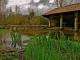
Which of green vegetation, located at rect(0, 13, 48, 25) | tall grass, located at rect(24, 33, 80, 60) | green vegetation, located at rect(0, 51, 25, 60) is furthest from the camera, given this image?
green vegetation, located at rect(0, 13, 48, 25)

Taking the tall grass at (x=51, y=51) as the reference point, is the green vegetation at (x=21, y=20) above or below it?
above

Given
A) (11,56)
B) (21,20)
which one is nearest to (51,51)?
(11,56)

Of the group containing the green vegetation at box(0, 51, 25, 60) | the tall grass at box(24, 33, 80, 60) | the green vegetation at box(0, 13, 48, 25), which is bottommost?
the green vegetation at box(0, 51, 25, 60)

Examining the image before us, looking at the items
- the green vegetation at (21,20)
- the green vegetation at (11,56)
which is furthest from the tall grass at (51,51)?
the green vegetation at (21,20)

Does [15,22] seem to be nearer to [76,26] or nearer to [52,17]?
[52,17]

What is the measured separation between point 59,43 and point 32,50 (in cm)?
127

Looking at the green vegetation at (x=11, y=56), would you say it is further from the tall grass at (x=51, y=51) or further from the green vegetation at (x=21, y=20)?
the green vegetation at (x=21, y=20)

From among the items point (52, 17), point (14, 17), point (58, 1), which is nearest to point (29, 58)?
point (52, 17)

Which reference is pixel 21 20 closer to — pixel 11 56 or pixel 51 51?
pixel 11 56

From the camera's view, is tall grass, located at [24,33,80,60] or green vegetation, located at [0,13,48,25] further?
green vegetation, located at [0,13,48,25]

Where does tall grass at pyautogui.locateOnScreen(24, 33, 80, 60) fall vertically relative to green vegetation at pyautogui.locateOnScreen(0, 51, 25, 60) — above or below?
above

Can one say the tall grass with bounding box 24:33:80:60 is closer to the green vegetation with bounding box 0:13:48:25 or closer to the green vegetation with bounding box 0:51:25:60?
the green vegetation with bounding box 0:51:25:60

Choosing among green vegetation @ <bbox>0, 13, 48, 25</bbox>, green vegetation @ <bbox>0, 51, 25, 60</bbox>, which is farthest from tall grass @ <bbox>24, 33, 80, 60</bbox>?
green vegetation @ <bbox>0, 13, 48, 25</bbox>

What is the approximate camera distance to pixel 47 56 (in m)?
4.08
